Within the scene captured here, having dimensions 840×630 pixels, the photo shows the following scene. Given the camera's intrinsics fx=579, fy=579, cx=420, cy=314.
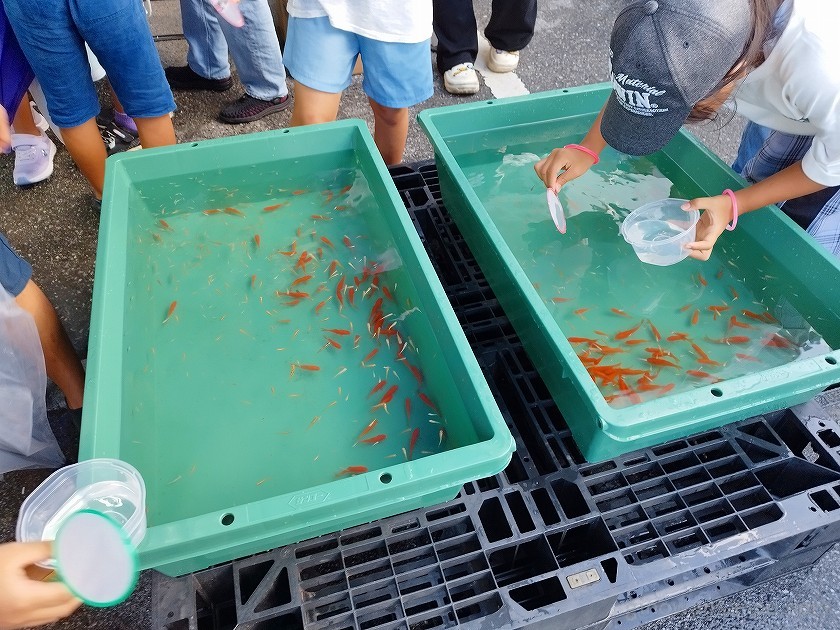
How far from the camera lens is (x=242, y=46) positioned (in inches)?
105

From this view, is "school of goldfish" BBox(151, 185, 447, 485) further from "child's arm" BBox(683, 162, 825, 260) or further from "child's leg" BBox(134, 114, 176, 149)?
"child's arm" BBox(683, 162, 825, 260)

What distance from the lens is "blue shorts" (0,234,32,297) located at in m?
1.44

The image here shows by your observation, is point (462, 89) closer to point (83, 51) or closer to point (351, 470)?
point (83, 51)

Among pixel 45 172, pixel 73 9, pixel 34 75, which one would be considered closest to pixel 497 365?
pixel 73 9

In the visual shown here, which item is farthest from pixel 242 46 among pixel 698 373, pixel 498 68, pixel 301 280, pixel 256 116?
pixel 698 373

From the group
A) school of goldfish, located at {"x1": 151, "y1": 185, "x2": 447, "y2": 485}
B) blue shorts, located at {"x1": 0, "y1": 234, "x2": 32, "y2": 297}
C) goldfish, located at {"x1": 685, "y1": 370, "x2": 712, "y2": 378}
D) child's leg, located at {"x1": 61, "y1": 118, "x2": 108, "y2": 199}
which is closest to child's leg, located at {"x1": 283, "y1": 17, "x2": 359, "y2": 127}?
school of goldfish, located at {"x1": 151, "y1": 185, "x2": 447, "y2": 485}

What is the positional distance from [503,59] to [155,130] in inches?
74.0

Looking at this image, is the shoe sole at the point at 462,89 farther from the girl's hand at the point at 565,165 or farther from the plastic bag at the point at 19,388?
the plastic bag at the point at 19,388

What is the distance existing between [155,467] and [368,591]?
23.7 inches

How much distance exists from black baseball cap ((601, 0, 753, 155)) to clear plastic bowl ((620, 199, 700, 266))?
1.51ft

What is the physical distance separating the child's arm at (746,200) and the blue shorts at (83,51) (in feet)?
5.94

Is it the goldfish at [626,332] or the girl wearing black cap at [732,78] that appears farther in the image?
the goldfish at [626,332]

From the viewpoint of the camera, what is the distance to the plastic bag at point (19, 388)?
1.37 meters

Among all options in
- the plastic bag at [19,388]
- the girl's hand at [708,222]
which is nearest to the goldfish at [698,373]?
the girl's hand at [708,222]
